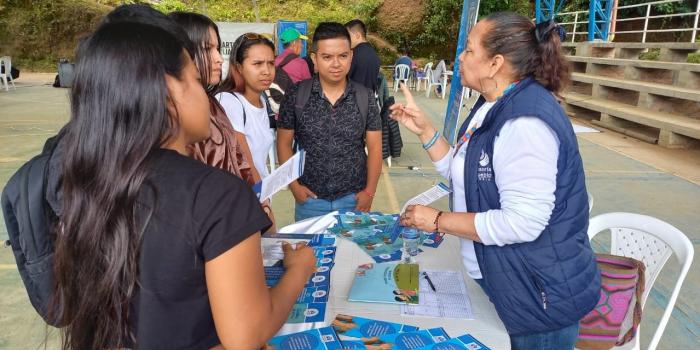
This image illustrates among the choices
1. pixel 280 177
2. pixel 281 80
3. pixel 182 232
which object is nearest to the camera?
pixel 182 232

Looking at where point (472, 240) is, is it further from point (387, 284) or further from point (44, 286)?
point (44, 286)

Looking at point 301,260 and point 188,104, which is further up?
point 188,104

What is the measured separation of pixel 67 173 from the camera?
881mm

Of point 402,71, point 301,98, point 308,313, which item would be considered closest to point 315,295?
point 308,313

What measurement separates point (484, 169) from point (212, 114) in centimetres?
102

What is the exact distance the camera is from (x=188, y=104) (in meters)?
0.92

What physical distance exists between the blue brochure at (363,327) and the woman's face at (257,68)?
1.50m

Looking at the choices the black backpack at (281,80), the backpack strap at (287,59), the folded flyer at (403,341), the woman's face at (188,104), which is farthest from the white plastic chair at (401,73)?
the woman's face at (188,104)

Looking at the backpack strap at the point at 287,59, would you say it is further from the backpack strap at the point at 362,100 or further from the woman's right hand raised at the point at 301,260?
the woman's right hand raised at the point at 301,260

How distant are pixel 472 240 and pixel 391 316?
0.35 meters

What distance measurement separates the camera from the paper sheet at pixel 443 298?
4.76ft

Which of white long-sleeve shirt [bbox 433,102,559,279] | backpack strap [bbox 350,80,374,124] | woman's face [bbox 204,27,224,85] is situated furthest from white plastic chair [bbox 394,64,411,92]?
A: white long-sleeve shirt [bbox 433,102,559,279]

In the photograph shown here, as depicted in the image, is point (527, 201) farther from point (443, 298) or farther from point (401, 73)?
point (401, 73)

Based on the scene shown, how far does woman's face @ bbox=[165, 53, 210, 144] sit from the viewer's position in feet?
2.93
